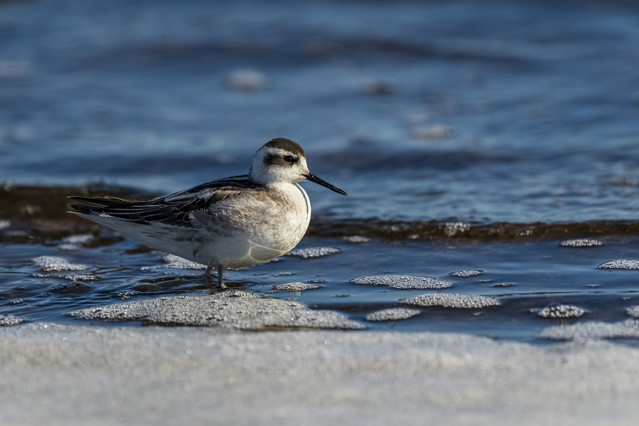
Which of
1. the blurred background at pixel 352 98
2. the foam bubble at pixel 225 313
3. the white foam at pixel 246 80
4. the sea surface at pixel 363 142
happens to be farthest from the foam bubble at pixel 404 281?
the white foam at pixel 246 80

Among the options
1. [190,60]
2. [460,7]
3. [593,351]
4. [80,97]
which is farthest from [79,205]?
[460,7]

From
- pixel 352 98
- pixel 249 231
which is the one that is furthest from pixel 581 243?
pixel 352 98

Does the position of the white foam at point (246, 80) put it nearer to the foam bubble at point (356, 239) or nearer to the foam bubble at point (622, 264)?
the foam bubble at point (356, 239)

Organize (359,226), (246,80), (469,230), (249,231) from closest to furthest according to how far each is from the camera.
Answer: (249,231) → (469,230) → (359,226) → (246,80)

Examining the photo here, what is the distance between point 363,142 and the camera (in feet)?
37.7

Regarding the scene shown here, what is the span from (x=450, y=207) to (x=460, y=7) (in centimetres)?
933

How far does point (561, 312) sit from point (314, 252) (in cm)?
266

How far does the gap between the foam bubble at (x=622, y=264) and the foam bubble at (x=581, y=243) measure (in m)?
0.54

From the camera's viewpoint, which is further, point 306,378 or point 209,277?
point 209,277

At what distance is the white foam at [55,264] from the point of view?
734 cm

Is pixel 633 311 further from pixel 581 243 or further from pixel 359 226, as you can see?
pixel 359 226

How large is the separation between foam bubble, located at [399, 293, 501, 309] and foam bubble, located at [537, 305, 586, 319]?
0.35 metres

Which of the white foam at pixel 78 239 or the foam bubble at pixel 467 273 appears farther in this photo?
the white foam at pixel 78 239

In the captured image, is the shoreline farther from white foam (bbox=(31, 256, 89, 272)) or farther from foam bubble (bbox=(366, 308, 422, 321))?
white foam (bbox=(31, 256, 89, 272))
